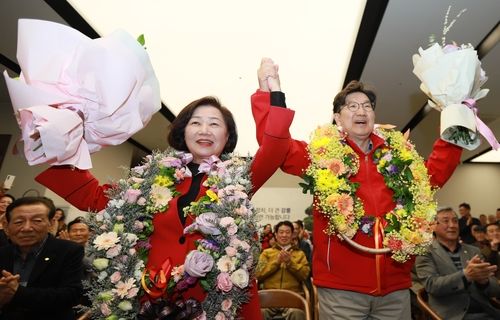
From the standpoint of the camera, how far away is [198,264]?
1.21 metres

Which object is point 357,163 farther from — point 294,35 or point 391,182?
point 294,35

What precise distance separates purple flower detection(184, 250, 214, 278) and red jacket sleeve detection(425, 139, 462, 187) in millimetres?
1314

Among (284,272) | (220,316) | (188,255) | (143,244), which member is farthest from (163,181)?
(284,272)

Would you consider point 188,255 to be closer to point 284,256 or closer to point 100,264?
point 100,264

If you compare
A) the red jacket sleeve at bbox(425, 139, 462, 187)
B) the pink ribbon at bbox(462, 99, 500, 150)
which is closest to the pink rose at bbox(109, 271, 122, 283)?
the red jacket sleeve at bbox(425, 139, 462, 187)

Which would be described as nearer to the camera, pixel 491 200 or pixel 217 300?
pixel 217 300

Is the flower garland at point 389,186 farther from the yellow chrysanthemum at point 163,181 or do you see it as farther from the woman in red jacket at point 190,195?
the yellow chrysanthemum at point 163,181

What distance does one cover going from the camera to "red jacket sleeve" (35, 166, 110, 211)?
138 cm

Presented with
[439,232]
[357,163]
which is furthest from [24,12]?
[439,232]

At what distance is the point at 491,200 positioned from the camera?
9672mm

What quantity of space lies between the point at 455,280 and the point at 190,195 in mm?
2074

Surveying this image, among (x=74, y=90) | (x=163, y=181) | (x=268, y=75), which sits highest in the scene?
(x=268, y=75)

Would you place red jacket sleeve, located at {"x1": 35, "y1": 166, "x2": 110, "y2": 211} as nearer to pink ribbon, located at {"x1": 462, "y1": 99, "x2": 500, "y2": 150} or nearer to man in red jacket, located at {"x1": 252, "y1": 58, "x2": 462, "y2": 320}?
man in red jacket, located at {"x1": 252, "y1": 58, "x2": 462, "y2": 320}

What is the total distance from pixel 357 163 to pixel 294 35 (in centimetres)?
253
